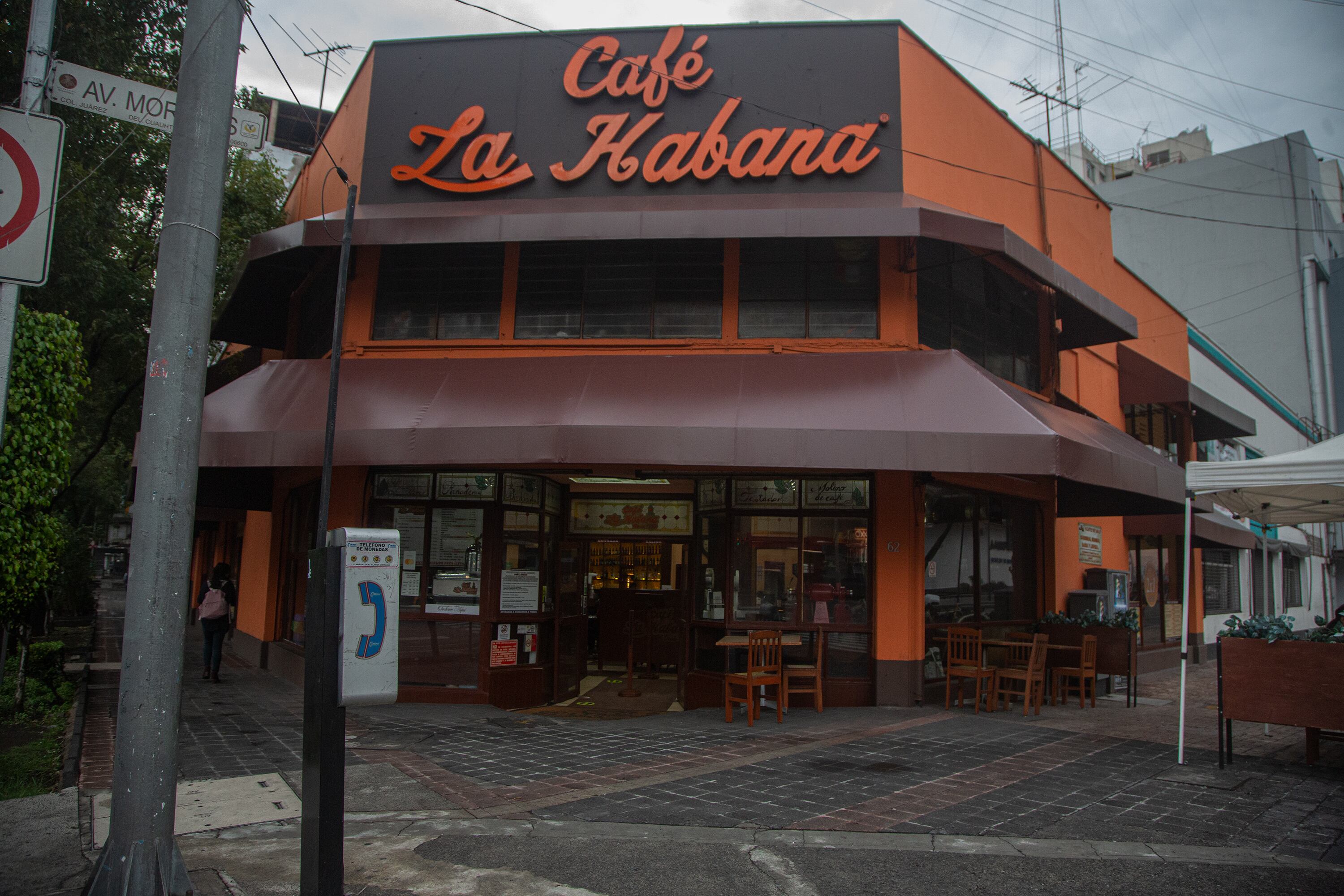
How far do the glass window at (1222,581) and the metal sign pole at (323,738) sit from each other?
19924 mm

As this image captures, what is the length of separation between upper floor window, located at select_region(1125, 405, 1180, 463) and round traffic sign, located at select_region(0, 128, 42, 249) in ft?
58.2

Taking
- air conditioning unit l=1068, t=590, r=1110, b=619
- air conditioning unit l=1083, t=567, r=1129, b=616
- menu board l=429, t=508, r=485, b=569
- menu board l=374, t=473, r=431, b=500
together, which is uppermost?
menu board l=374, t=473, r=431, b=500

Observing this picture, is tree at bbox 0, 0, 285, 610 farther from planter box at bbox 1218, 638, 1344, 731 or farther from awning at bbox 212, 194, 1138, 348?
planter box at bbox 1218, 638, 1344, 731

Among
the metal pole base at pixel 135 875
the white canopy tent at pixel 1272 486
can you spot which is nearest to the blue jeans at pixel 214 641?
the metal pole base at pixel 135 875

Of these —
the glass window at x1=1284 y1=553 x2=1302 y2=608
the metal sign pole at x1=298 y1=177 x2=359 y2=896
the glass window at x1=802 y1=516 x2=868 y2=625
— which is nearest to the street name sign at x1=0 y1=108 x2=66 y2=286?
the metal sign pole at x1=298 y1=177 x2=359 y2=896

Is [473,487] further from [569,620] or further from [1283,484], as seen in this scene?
[1283,484]

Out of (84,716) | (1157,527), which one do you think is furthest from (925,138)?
(84,716)

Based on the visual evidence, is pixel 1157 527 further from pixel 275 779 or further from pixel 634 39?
pixel 275 779

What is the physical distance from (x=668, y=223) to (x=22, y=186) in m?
6.35

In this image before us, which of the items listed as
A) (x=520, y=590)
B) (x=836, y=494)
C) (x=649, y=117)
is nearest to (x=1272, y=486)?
(x=836, y=494)

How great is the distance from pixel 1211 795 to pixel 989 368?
631 cm

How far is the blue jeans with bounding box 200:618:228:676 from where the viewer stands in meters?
12.1

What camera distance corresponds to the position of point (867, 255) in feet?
34.9

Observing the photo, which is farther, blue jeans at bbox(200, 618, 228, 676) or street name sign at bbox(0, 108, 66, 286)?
blue jeans at bbox(200, 618, 228, 676)
